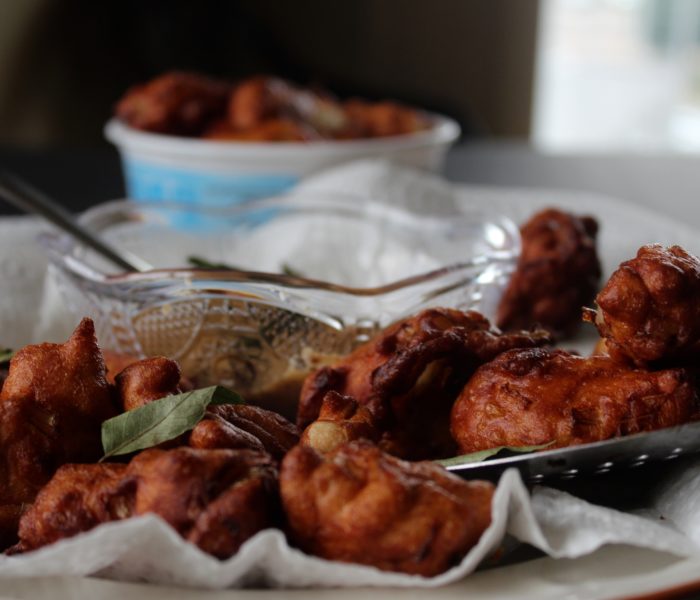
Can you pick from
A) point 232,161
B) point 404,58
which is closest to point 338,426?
point 232,161

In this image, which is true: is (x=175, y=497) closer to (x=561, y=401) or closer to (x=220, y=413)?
(x=220, y=413)

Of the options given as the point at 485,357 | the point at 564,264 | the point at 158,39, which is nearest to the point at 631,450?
the point at 485,357

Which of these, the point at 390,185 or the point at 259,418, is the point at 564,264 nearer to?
the point at 390,185

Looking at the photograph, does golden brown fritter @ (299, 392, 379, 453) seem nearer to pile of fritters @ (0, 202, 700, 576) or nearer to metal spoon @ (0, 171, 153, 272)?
pile of fritters @ (0, 202, 700, 576)

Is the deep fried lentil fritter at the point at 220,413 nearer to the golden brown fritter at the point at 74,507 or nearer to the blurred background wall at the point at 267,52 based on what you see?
the golden brown fritter at the point at 74,507

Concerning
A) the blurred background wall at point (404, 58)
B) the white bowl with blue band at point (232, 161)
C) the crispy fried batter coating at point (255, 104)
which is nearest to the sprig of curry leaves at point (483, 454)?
the white bowl with blue band at point (232, 161)
